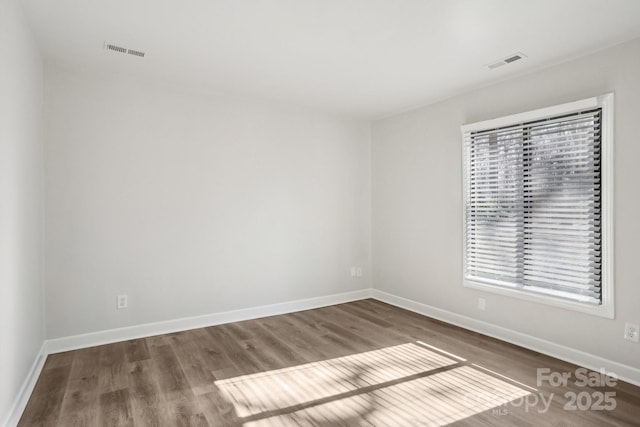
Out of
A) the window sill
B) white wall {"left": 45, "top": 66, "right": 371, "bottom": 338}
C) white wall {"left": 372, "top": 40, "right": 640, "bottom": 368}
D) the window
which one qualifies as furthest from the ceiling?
the window sill

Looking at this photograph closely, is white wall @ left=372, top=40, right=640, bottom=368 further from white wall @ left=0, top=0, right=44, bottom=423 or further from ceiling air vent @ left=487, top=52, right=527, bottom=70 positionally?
white wall @ left=0, top=0, right=44, bottom=423

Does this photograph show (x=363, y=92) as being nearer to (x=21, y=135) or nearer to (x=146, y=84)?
(x=146, y=84)

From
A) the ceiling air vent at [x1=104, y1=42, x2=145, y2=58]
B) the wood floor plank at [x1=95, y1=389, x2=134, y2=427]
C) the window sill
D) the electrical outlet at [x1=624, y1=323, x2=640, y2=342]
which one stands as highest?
the ceiling air vent at [x1=104, y1=42, x2=145, y2=58]

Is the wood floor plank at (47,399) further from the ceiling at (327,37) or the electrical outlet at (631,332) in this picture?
the electrical outlet at (631,332)

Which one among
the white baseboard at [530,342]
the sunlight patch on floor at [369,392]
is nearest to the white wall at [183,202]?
the white baseboard at [530,342]

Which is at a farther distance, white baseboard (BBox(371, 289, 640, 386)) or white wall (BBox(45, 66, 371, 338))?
white wall (BBox(45, 66, 371, 338))

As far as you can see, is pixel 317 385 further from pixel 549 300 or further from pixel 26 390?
pixel 549 300

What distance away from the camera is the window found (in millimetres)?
2793

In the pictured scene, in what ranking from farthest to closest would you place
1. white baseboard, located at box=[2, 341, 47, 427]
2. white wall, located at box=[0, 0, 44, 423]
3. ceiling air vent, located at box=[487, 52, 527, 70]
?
ceiling air vent, located at box=[487, 52, 527, 70]
white baseboard, located at box=[2, 341, 47, 427]
white wall, located at box=[0, 0, 44, 423]

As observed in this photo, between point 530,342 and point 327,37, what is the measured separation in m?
3.19

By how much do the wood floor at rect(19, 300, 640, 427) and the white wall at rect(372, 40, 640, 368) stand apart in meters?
0.32

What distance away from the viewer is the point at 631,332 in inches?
103

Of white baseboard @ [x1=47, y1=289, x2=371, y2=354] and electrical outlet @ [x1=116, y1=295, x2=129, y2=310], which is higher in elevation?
electrical outlet @ [x1=116, y1=295, x2=129, y2=310]

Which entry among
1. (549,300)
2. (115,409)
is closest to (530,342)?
(549,300)
